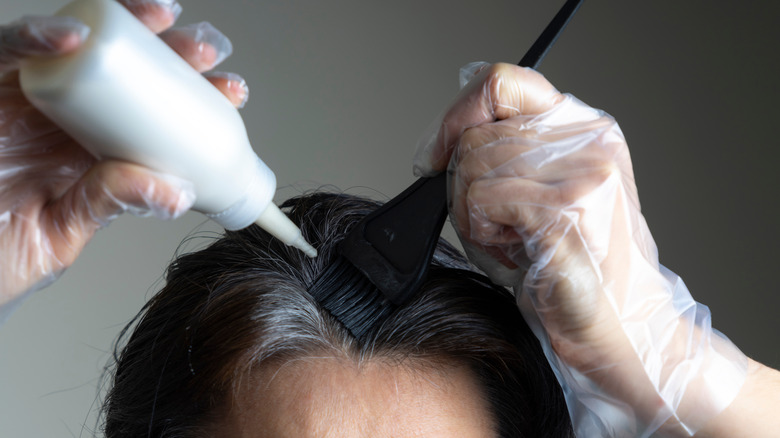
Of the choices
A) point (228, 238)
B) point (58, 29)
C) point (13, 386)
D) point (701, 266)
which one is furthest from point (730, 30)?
point (13, 386)

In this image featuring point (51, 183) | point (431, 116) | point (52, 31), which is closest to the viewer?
point (52, 31)

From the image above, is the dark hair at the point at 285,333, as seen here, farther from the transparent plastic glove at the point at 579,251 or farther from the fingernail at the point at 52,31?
the fingernail at the point at 52,31

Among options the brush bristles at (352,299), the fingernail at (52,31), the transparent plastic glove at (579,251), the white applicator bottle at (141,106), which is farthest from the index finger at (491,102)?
the fingernail at (52,31)

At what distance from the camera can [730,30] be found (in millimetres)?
1638

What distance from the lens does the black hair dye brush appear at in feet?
2.41

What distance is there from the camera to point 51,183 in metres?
0.63

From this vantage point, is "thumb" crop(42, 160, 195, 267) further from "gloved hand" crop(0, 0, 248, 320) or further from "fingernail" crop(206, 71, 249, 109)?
"fingernail" crop(206, 71, 249, 109)

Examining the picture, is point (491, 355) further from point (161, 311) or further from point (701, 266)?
point (701, 266)

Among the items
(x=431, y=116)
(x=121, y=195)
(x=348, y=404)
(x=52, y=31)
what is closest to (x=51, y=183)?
(x=121, y=195)

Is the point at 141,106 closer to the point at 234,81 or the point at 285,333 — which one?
the point at 234,81

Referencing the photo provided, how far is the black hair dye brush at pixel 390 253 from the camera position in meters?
0.73

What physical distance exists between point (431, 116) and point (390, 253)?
1088 millimetres

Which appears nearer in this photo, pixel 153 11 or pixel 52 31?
pixel 52 31

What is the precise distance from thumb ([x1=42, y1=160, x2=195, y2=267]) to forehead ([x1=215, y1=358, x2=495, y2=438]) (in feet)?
0.90
